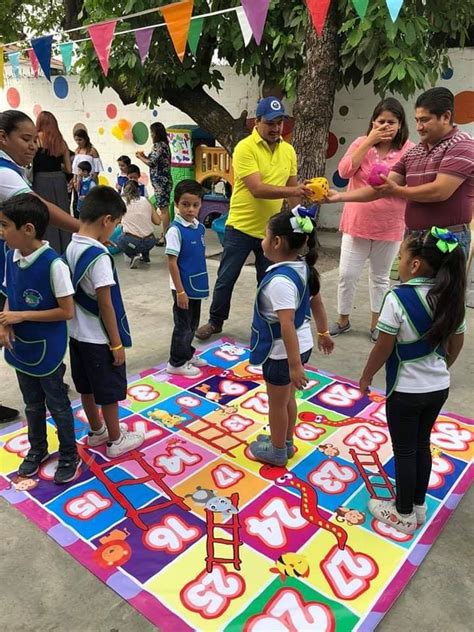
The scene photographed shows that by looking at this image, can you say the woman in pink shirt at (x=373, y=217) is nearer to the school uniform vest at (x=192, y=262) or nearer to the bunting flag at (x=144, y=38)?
the school uniform vest at (x=192, y=262)

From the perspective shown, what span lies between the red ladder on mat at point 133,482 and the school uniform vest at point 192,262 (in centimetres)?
107

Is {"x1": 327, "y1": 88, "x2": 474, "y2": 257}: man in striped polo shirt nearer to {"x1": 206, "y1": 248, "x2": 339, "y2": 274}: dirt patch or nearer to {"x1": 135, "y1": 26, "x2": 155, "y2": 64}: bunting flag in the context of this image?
{"x1": 135, "y1": 26, "x2": 155, "y2": 64}: bunting flag

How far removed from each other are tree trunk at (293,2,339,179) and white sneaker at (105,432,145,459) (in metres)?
3.91

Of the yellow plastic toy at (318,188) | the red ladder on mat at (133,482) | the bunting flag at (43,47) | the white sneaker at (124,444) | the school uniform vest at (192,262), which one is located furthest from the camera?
the bunting flag at (43,47)

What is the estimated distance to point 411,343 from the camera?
1.83 m

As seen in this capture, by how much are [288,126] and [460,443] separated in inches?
209

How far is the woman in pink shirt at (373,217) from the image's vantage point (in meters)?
3.33

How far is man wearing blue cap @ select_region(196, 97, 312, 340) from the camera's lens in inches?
131

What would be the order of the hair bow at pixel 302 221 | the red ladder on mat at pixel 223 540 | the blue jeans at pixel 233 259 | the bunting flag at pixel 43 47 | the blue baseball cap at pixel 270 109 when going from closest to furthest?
the red ladder on mat at pixel 223 540 < the hair bow at pixel 302 221 < the blue baseball cap at pixel 270 109 < the blue jeans at pixel 233 259 < the bunting flag at pixel 43 47

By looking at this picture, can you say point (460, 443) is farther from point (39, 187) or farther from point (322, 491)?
point (39, 187)

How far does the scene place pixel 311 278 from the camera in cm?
218

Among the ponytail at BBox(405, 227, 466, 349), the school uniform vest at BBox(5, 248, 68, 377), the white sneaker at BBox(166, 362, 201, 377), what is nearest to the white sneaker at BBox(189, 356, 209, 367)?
the white sneaker at BBox(166, 362, 201, 377)

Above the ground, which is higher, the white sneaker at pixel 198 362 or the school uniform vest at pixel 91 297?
the school uniform vest at pixel 91 297

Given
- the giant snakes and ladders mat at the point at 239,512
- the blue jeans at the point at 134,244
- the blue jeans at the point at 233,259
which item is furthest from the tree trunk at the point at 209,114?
the giant snakes and ladders mat at the point at 239,512
